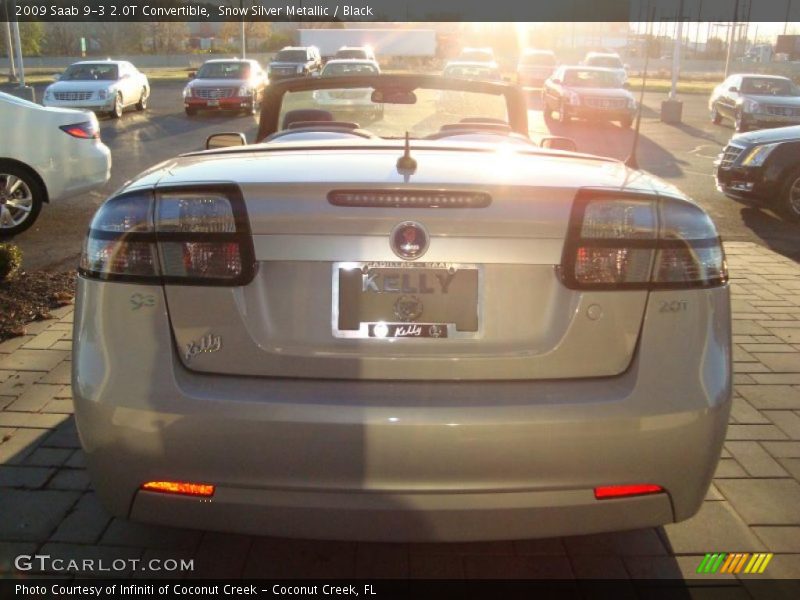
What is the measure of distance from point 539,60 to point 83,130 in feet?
111

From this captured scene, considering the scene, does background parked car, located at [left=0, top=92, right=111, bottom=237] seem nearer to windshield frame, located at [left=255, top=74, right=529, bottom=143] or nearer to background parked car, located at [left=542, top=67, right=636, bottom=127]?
windshield frame, located at [left=255, top=74, right=529, bottom=143]

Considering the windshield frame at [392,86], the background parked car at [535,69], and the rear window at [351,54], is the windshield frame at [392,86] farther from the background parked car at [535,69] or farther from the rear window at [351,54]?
the background parked car at [535,69]

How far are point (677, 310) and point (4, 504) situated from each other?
2528 millimetres

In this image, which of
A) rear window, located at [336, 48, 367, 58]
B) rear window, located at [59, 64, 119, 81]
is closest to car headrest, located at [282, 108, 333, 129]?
rear window, located at [59, 64, 119, 81]

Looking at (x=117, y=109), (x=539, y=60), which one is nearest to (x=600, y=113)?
(x=117, y=109)

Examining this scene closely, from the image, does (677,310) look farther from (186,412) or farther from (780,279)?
(780,279)

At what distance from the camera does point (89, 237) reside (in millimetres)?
2547

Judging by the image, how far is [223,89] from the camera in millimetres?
23781

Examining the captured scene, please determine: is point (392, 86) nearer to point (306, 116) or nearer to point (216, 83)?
point (306, 116)

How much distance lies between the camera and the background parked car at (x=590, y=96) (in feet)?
71.3

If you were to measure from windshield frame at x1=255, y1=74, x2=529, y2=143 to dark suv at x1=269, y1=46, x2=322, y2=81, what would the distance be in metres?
27.8

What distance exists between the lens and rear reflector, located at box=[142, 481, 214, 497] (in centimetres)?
235

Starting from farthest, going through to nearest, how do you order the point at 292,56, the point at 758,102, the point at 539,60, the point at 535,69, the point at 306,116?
1. the point at 539,60
2. the point at 535,69
3. the point at 292,56
4. the point at 758,102
5. the point at 306,116

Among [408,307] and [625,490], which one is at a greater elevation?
[408,307]
